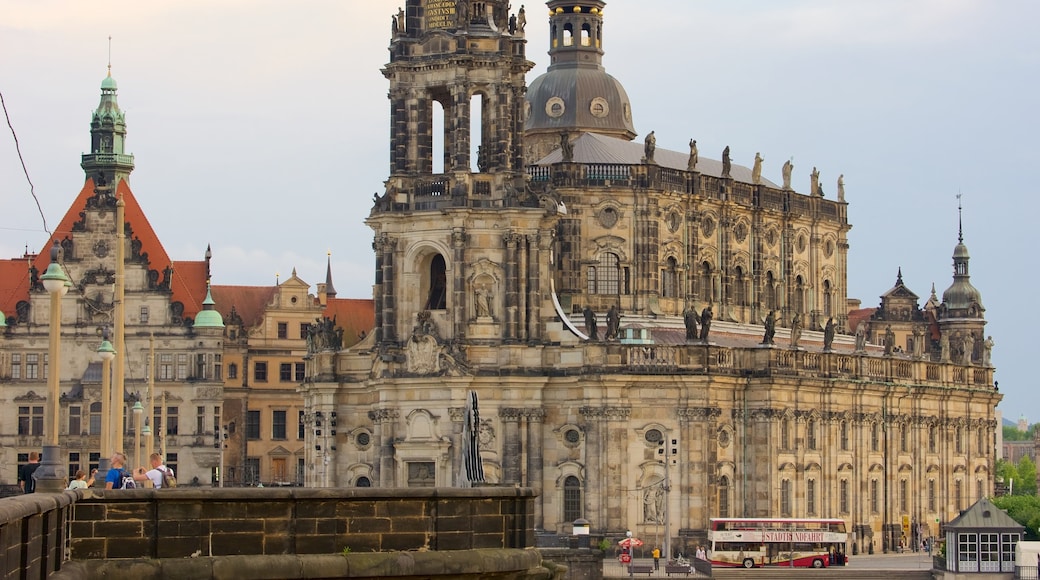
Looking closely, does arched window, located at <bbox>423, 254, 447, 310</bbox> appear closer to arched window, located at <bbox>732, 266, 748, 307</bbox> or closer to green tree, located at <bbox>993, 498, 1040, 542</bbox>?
arched window, located at <bbox>732, 266, 748, 307</bbox>

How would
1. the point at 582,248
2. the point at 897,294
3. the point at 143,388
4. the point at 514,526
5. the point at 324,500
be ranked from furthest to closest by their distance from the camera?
the point at 897,294, the point at 143,388, the point at 582,248, the point at 514,526, the point at 324,500

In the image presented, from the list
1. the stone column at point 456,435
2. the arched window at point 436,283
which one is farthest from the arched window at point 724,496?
the arched window at point 436,283

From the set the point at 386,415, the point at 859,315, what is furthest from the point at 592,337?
the point at 859,315

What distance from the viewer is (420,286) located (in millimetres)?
98938

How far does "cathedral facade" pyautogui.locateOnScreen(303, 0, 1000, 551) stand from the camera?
3794 inches

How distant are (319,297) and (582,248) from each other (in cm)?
3643

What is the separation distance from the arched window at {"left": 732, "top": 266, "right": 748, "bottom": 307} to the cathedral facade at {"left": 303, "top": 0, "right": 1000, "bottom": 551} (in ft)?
4.81

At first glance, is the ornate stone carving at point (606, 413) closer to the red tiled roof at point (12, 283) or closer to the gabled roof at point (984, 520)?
the gabled roof at point (984, 520)

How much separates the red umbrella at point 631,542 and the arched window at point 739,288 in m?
21.0

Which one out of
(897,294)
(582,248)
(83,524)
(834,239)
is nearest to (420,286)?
(582,248)

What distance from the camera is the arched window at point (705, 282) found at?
110 metres

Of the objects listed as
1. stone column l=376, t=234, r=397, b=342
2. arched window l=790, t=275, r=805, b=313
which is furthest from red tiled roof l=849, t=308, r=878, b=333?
stone column l=376, t=234, r=397, b=342

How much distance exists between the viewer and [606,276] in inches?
4156

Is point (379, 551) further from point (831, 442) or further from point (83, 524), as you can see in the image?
point (831, 442)
